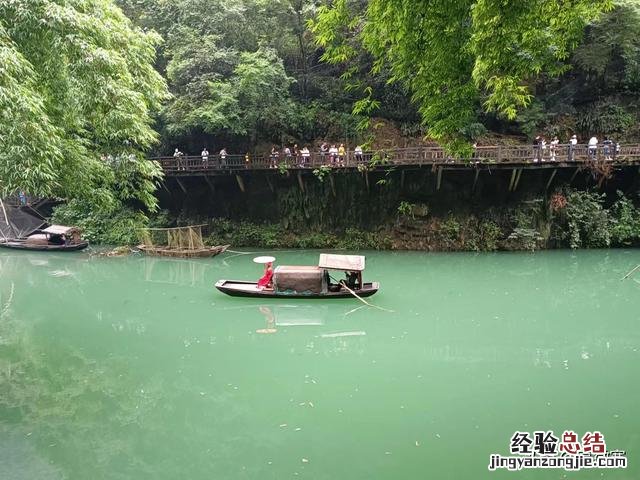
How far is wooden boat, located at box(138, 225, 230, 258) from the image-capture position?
54.0ft

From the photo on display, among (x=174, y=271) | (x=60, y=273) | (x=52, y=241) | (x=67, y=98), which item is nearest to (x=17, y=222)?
(x=52, y=241)

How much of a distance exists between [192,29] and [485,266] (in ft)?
46.8

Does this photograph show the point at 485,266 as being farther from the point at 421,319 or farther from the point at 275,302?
the point at 275,302

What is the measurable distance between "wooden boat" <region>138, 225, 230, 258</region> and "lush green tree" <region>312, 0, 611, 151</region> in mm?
12533

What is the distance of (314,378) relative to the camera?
23.3 ft

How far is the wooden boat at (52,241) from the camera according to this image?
18.5 meters

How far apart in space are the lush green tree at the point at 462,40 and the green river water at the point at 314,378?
3.43 m

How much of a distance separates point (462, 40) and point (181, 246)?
14.2 metres

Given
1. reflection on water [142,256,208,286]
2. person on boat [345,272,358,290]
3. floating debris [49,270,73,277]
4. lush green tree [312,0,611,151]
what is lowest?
floating debris [49,270,73,277]

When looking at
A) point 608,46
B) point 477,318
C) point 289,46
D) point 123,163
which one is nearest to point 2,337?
point 123,163

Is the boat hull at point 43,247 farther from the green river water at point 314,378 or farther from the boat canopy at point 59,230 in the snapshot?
the green river water at point 314,378

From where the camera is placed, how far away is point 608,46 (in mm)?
16297

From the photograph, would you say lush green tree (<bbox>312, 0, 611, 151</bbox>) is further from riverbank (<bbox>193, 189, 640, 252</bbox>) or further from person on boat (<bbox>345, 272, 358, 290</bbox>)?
riverbank (<bbox>193, 189, 640, 252</bbox>)

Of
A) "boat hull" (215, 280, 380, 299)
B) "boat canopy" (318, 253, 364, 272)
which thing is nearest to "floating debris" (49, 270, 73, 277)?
"boat hull" (215, 280, 380, 299)
